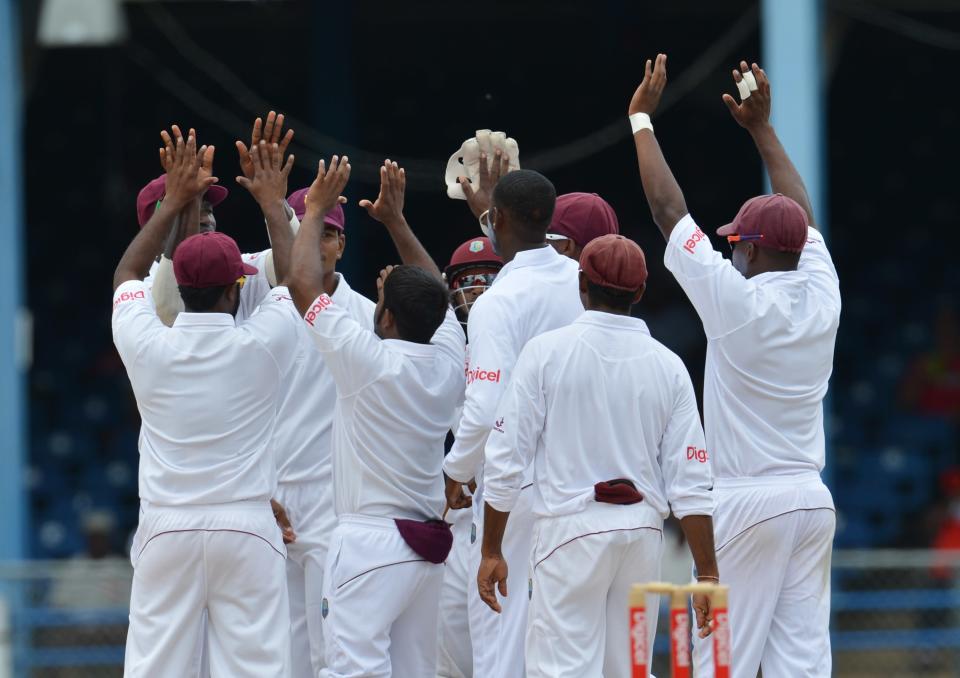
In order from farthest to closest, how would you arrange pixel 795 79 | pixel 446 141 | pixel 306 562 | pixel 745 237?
1. pixel 446 141
2. pixel 795 79
3. pixel 306 562
4. pixel 745 237

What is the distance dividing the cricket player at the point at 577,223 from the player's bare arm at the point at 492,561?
1246mm

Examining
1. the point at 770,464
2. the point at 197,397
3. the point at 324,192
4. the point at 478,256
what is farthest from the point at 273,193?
the point at 770,464

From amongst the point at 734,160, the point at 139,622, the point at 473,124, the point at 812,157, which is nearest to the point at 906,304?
the point at 734,160

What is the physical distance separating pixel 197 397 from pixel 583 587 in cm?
142

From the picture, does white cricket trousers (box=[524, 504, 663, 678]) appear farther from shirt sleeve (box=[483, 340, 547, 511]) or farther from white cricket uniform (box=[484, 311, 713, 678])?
shirt sleeve (box=[483, 340, 547, 511])

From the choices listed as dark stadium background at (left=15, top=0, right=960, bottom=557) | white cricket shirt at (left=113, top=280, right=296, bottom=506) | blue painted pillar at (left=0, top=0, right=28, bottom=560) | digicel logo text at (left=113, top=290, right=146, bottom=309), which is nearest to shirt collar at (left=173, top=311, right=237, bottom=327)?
white cricket shirt at (left=113, top=280, right=296, bottom=506)

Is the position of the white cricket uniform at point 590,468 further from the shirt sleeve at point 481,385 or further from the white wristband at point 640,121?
the white wristband at point 640,121

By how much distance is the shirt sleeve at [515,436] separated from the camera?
5035mm

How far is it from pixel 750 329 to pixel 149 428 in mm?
2077

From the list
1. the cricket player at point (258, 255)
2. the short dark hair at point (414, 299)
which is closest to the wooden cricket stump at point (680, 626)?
the short dark hair at point (414, 299)

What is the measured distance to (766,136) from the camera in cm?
599

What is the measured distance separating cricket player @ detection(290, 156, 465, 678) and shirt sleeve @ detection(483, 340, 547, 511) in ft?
1.60

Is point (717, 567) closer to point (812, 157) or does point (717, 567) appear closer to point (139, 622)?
point (139, 622)

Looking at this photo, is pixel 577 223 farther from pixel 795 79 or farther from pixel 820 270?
pixel 795 79
